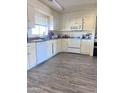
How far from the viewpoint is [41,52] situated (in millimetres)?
4500

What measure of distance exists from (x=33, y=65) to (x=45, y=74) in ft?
2.36

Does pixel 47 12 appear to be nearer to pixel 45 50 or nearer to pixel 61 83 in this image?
pixel 45 50

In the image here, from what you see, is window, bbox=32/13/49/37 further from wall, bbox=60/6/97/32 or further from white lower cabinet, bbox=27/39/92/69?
wall, bbox=60/6/97/32

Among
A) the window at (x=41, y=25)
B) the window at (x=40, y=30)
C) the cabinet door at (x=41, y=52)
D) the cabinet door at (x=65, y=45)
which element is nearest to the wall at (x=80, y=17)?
the cabinet door at (x=65, y=45)

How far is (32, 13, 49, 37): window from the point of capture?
5.38m

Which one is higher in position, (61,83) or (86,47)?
(86,47)

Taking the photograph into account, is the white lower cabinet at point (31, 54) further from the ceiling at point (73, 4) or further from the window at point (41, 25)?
the ceiling at point (73, 4)

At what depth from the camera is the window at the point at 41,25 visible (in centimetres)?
538

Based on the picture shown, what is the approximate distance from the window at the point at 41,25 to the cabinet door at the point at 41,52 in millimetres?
794

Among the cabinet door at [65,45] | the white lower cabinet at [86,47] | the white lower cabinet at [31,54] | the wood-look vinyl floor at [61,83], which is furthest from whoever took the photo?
the cabinet door at [65,45]

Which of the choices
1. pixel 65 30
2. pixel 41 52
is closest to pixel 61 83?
pixel 41 52

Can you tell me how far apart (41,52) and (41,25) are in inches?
70.8

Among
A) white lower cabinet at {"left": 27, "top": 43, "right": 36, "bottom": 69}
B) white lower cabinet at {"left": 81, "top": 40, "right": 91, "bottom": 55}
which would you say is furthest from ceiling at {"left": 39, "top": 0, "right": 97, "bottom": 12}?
white lower cabinet at {"left": 27, "top": 43, "right": 36, "bottom": 69}
